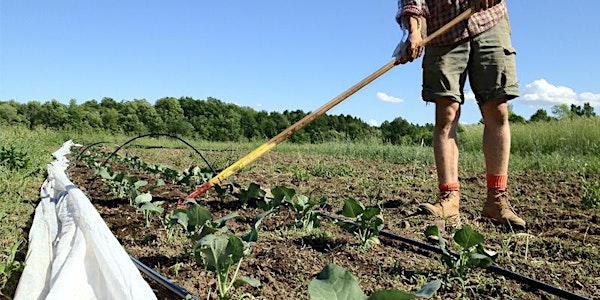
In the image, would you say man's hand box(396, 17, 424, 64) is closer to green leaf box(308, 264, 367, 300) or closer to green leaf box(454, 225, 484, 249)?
green leaf box(454, 225, 484, 249)

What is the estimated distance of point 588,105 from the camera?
13.5 metres

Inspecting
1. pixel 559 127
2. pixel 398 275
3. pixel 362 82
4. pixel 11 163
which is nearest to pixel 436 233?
pixel 398 275

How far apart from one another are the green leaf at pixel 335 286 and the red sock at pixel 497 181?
1863 millimetres

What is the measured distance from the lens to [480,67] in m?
2.75

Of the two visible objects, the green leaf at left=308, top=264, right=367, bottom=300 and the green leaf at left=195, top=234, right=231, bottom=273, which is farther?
the green leaf at left=195, top=234, right=231, bottom=273

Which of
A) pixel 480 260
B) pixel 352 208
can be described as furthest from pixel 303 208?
pixel 480 260

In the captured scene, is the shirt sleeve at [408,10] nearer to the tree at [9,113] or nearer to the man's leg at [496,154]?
the man's leg at [496,154]

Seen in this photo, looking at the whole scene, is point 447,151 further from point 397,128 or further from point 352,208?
point 397,128

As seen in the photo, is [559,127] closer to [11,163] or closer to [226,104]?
[11,163]

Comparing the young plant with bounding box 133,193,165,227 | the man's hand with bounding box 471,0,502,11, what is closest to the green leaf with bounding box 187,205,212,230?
the young plant with bounding box 133,193,165,227

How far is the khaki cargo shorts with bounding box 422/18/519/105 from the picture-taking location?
2705 mm

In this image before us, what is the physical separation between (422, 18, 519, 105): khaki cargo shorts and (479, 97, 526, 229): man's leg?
0.21 ft

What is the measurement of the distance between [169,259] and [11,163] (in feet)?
12.2

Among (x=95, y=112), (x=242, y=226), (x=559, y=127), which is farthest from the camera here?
(x=95, y=112)
